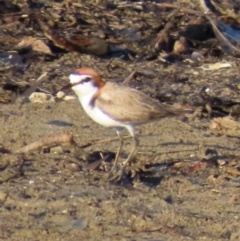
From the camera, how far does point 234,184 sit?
7.24 m

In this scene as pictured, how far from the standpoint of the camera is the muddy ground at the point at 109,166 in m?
6.40

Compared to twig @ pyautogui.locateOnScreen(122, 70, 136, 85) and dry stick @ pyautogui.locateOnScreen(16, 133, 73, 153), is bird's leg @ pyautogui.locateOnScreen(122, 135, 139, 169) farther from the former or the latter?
twig @ pyautogui.locateOnScreen(122, 70, 136, 85)

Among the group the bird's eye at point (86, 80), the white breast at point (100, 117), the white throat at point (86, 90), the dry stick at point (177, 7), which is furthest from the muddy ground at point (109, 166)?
the dry stick at point (177, 7)

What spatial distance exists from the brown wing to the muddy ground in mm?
311

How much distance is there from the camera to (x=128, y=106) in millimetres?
7531

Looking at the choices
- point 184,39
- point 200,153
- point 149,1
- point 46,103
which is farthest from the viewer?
point 149,1

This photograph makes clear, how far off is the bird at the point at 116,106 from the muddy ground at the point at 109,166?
0.26m

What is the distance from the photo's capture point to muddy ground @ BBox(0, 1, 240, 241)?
6398 mm

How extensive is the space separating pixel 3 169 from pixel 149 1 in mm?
4467

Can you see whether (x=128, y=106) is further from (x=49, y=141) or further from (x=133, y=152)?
(x=49, y=141)

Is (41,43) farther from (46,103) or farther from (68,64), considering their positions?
(46,103)

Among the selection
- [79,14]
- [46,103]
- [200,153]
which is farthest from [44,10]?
[200,153]

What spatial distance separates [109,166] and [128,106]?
1.55 ft

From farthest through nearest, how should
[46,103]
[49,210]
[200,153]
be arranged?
[46,103], [200,153], [49,210]
